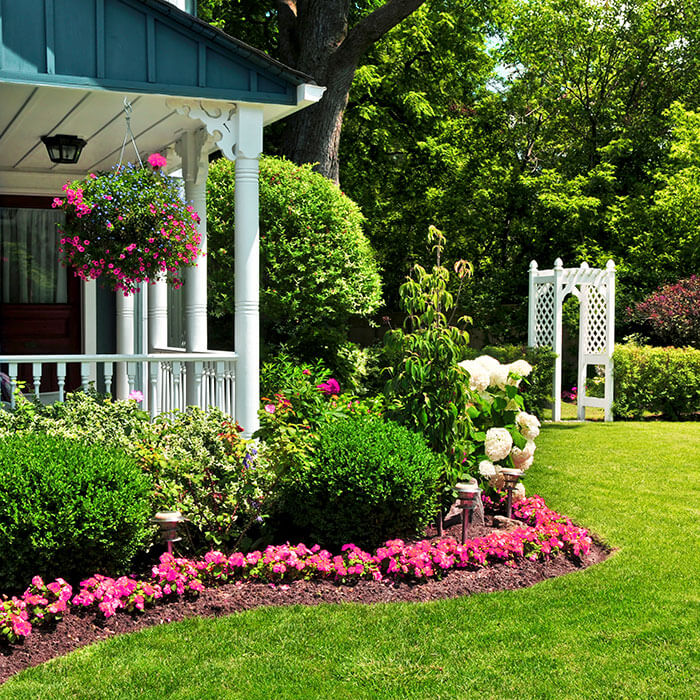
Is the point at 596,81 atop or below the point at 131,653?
atop

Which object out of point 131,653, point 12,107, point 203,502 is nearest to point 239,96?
point 12,107

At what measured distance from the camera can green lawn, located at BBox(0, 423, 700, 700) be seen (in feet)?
11.8

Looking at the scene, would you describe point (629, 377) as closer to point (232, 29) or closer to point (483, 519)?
point (483, 519)

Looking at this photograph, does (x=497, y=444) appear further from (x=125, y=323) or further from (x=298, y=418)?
(x=125, y=323)

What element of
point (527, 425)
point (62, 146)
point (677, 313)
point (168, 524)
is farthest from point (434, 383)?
point (677, 313)

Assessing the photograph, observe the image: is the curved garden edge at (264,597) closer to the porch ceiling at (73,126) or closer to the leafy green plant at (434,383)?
the leafy green plant at (434,383)

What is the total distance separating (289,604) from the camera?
14.8ft

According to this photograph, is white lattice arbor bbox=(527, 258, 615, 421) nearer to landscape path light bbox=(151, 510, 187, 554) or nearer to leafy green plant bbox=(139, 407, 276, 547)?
leafy green plant bbox=(139, 407, 276, 547)

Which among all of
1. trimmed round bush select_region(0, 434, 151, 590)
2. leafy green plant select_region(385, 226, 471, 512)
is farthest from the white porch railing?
trimmed round bush select_region(0, 434, 151, 590)

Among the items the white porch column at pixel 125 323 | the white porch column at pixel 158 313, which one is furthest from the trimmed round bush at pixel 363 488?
the white porch column at pixel 125 323

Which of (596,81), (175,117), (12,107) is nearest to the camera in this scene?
(12,107)

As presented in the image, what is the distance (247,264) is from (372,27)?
6.96 meters

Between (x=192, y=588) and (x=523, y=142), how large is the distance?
17.5 meters

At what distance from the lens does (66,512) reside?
414cm
